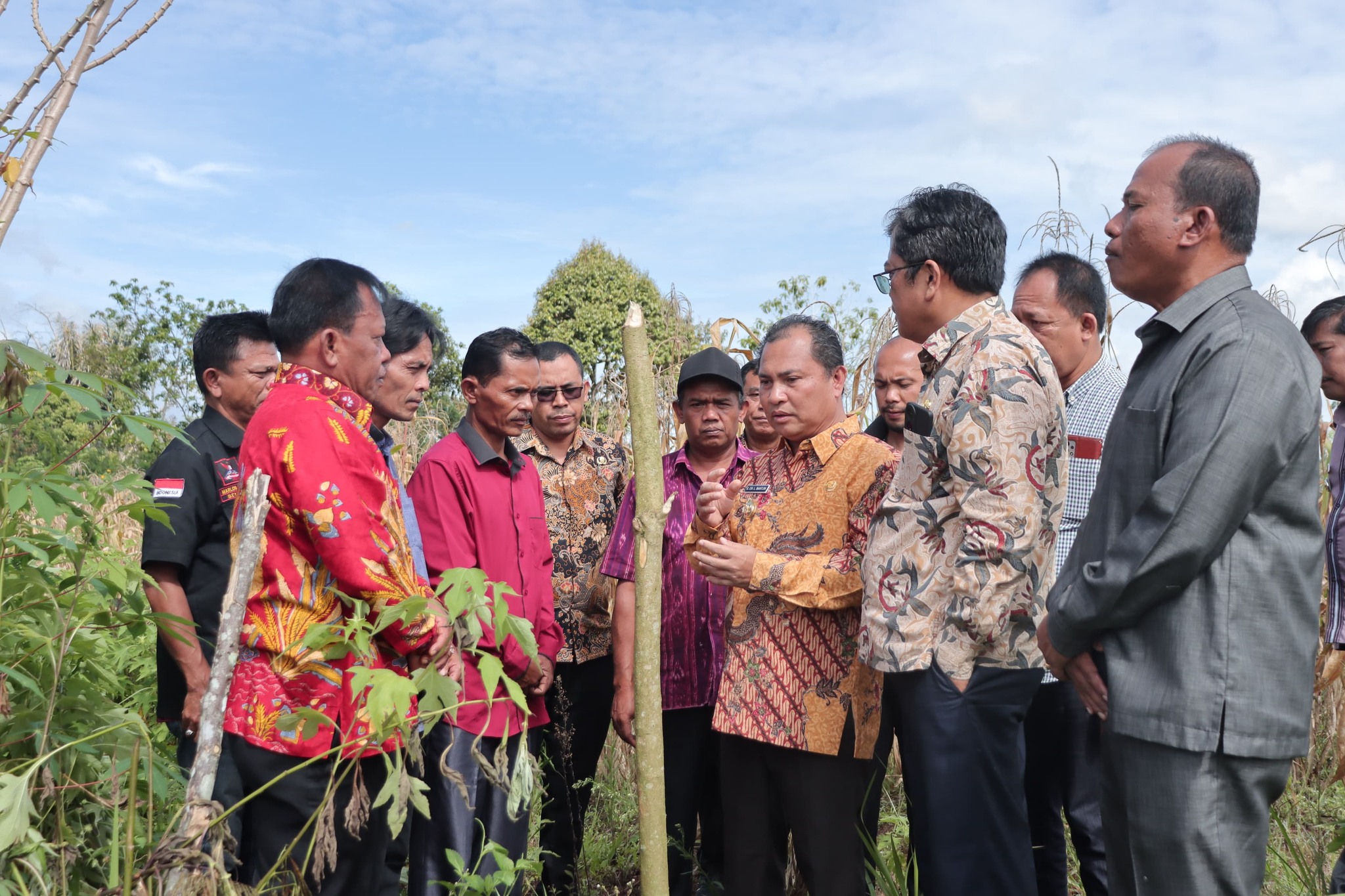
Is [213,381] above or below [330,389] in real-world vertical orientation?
above

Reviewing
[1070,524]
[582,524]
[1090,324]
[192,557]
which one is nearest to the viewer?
[192,557]

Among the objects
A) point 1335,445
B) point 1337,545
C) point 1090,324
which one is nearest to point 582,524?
point 1090,324

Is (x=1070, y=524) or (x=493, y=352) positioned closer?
(x=1070, y=524)

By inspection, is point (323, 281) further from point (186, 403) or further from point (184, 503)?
point (186, 403)

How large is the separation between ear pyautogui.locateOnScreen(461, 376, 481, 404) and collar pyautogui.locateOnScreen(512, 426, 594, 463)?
600mm

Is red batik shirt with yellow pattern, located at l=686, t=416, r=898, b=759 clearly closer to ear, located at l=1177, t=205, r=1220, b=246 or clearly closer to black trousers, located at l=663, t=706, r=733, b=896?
black trousers, located at l=663, t=706, r=733, b=896

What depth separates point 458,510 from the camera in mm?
3396

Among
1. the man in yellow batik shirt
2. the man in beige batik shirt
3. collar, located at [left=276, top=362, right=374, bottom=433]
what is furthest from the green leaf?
the man in beige batik shirt

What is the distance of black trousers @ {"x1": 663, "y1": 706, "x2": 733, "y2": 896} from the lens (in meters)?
3.64

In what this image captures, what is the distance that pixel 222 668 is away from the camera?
1756 mm

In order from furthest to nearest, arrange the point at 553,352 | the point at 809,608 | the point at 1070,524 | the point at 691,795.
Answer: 1. the point at 553,352
2. the point at 691,795
3. the point at 1070,524
4. the point at 809,608

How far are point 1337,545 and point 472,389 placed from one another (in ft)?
10.5

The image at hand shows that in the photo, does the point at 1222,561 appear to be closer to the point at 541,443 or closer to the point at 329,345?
the point at 329,345

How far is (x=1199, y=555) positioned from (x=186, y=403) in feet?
51.7
